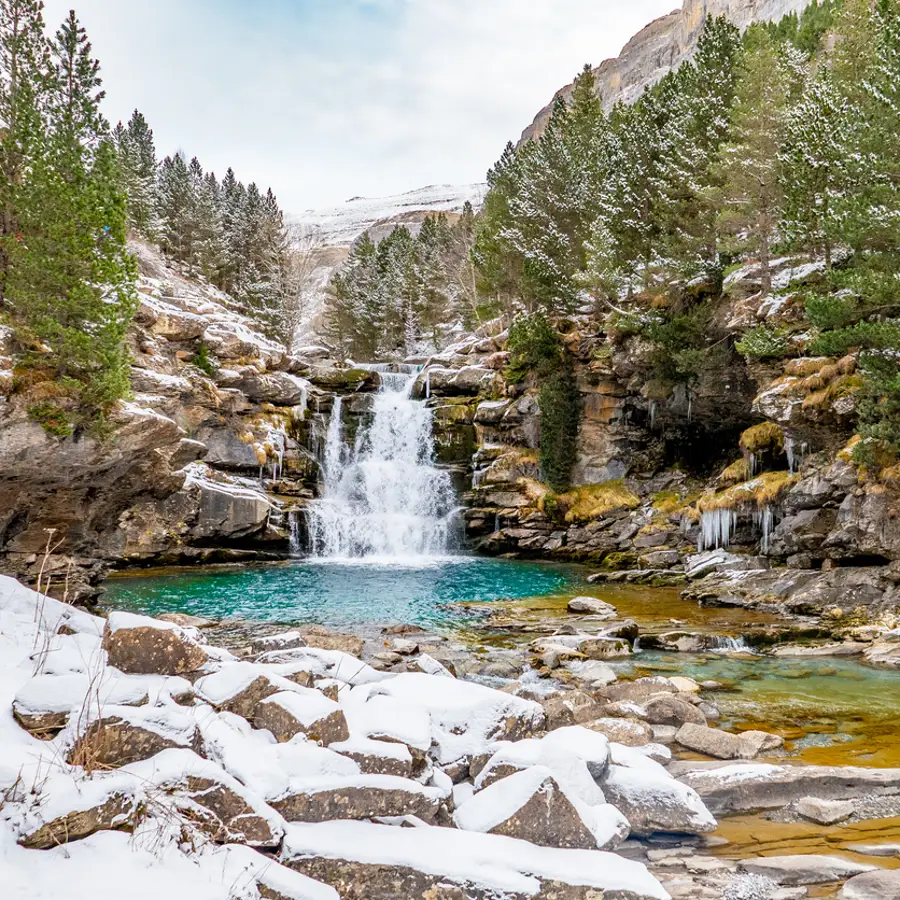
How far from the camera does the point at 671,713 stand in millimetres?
9289

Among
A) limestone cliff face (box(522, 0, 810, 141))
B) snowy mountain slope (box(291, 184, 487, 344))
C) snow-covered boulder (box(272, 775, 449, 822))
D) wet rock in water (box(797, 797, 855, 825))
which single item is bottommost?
wet rock in water (box(797, 797, 855, 825))

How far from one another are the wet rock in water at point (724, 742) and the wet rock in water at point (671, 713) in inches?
27.2

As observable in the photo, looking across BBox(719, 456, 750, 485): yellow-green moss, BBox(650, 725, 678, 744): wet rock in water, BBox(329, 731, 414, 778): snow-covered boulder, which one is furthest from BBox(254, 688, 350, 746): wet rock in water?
BBox(719, 456, 750, 485): yellow-green moss

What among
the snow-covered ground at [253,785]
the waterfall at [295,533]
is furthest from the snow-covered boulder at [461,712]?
the waterfall at [295,533]

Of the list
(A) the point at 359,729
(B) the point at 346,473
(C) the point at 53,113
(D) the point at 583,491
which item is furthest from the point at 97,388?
(D) the point at 583,491

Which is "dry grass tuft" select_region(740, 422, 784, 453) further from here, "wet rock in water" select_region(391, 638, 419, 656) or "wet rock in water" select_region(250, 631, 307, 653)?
"wet rock in water" select_region(250, 631, 307, 653)

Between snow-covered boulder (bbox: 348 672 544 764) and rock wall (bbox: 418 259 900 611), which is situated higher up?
rock wall (bbox: 418 259 900 611)

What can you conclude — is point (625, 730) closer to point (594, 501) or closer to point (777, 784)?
point (777, 784)

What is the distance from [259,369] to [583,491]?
66.8ft

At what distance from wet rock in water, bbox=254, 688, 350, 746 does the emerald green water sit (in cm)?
1221

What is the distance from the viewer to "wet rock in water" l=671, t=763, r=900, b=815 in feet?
21.2

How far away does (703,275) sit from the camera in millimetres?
31297

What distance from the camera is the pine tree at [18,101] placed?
1352 centimetres

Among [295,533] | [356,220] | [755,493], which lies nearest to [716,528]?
[755,493]
